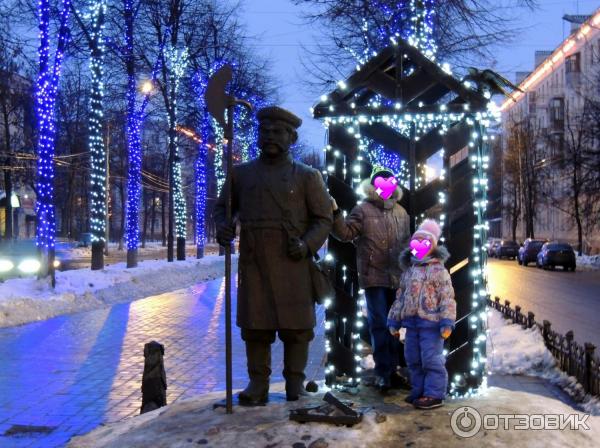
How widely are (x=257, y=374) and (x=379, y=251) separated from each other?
4.65 ft

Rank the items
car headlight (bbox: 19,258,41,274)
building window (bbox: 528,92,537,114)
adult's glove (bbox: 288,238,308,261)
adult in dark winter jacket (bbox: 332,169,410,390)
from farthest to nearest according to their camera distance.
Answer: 1. building window (bbox: 528,92,537,114)
2. car headlight (bbox: 19,258,41,274)
3. adult in dark winter jacket (bbox: 332,169,410,390)
4. adult's glove (bbox: 288,238,308,261)

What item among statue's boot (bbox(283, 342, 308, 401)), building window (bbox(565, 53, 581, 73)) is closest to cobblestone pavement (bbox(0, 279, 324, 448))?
statue's boot (bbox(283, 342, 308, 401))

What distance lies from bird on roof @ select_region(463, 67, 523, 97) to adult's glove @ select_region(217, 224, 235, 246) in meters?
2.47

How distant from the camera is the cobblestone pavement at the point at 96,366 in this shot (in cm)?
649

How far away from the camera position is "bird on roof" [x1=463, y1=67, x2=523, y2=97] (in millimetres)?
5723

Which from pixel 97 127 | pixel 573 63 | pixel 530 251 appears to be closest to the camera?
pixel 97 127

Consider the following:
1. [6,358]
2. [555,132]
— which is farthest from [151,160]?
[6,358]

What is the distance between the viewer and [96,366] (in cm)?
895

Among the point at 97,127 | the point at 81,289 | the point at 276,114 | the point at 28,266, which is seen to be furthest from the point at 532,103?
the point at 276,114

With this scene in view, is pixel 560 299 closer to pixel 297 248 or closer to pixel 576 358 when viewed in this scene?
pixel 576 358

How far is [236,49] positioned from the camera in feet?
109

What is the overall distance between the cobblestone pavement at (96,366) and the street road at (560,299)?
16.5 feet

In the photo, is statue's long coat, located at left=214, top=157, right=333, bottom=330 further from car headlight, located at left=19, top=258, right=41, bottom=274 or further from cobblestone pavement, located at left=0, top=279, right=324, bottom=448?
car headlight, located at left=19, top=258, right=41, bottom=274

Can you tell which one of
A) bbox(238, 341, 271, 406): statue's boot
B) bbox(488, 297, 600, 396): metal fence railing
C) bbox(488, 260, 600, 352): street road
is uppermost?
bbox(238, 341, 271, 406): statue's boot
